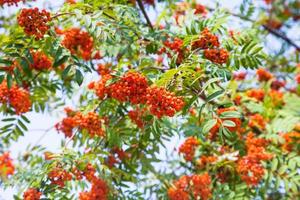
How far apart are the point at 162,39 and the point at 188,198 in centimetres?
133

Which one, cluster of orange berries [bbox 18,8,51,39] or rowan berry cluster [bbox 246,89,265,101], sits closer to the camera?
cluster of orange berries [bbox 18,8,51,39]

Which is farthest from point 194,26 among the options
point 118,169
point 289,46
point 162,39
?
point 289,46

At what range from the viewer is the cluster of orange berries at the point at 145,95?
8.41 feet

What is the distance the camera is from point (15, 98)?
362cm

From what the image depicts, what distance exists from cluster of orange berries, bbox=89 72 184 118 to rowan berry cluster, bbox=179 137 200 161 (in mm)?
1774

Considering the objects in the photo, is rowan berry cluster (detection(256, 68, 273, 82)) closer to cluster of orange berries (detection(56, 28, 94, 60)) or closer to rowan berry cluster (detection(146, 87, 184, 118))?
cluster of orange berries (detection(56, 28, 94, 60))

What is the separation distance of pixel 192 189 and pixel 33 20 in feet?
6.52

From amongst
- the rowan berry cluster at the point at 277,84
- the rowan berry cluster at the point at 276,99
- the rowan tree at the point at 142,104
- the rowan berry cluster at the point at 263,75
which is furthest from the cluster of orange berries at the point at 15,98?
the rowan berry cluster at the point at 277,84

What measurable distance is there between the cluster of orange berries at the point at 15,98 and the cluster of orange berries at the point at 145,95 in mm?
987

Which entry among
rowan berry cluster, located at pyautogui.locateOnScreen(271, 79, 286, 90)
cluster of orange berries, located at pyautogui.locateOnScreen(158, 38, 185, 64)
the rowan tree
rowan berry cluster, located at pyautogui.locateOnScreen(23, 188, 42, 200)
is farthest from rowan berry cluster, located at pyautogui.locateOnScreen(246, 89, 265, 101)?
rowan berry cluster, located at pyautogui.locateOnScreen(23, 188, 42, 200)

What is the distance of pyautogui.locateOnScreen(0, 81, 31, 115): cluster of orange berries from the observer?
3.54 meters

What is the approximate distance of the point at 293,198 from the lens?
4.82 meters

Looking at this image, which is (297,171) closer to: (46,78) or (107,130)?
(107,130)

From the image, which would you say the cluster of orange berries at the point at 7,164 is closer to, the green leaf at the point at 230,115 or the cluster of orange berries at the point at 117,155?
the cluster of orange berries at the point at 117,155
